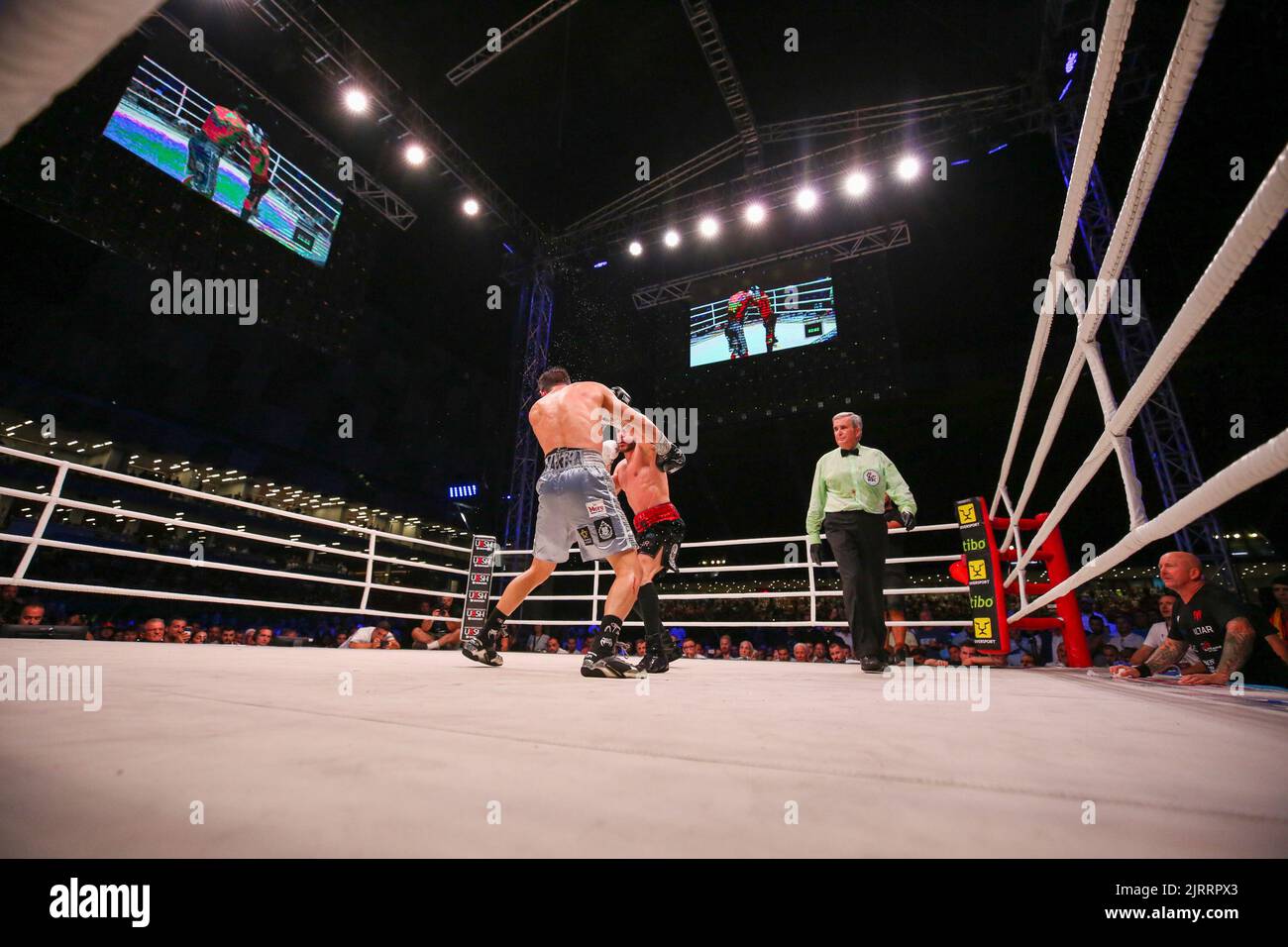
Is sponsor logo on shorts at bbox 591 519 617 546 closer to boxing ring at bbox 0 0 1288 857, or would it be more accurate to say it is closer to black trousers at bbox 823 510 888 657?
Result: boxing ring at bbox 0 0 1288 857

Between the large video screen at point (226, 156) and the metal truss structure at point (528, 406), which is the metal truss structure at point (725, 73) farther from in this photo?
the large video screen at point (226, 156)

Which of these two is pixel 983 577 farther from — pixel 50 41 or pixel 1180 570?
pixel 50 41

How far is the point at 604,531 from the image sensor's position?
7.25ft

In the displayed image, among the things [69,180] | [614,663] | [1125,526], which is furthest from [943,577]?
[69,180]

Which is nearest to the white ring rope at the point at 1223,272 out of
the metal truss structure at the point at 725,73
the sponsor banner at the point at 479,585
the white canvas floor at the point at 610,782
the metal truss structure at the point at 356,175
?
the white canvas floor at the point at 610,782

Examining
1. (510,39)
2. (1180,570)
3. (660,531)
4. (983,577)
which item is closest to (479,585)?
(660,531)

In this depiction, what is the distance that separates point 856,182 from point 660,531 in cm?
597

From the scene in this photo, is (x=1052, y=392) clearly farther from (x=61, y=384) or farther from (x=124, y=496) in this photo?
(x=124, y=496)

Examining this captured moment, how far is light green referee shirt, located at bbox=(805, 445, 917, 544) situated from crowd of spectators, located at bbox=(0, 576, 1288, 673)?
999mm

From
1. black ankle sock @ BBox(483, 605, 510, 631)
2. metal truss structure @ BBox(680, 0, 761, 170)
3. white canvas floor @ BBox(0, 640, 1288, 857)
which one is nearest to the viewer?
white canvas floor @ BBox(0, 640, 1288, 857)

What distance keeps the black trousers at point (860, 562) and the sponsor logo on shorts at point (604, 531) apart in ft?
4.19

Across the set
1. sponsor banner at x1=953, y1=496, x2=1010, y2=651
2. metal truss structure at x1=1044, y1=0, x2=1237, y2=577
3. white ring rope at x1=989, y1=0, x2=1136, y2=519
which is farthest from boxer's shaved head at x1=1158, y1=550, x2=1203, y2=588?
metal truss structure at x1=1044, y1=0, x2=1237, y2=577

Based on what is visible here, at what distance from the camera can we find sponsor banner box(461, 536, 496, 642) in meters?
4.80

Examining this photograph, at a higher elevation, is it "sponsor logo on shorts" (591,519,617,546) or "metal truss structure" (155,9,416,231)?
"metal truss structure" (155,9,416,231)
